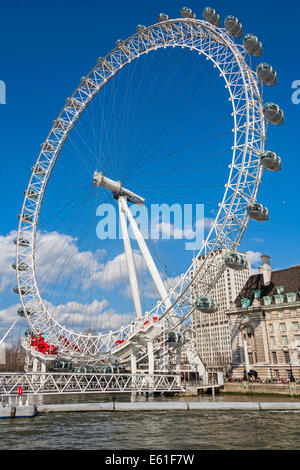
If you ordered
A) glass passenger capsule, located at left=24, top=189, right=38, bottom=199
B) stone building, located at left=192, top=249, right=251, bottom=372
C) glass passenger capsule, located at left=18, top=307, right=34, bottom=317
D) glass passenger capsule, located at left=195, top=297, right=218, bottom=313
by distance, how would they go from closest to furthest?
glass passenger capsule, located at left=195, top=297, right=218, bottom=313 < glass passenger capsule, located at left=18, top=307, right=34, bottom=317 < glass passenger capsule, located at left=24, top=189, right=38, bottom=199 < stone building, located at left=192, top=249, right=251, bottom=372

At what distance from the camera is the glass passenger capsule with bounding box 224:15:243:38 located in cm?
4412

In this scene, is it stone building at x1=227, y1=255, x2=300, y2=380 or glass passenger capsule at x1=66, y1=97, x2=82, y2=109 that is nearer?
stone building at x1=227, y1=255, x2=300, y2=380

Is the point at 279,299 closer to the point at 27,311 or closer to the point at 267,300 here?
the point at 267,300

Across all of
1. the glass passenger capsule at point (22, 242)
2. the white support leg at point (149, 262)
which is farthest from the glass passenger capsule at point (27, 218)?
the white support leg at point (149, 262)

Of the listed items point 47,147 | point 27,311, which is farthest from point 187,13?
point 27,311

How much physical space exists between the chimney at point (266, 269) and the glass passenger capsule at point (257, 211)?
72.9 feet

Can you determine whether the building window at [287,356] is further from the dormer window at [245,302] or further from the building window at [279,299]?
the dormer window at [245,302]

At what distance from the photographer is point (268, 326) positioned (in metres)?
56.8

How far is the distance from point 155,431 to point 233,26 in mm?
40789

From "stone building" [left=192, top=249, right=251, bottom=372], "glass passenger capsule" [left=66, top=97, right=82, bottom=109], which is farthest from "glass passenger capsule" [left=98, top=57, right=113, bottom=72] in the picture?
"stone building" [left=192, top=249, right=251, bottom=372]

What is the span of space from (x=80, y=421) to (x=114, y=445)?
9493mm

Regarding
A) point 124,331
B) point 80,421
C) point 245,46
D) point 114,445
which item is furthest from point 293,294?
point 114,445

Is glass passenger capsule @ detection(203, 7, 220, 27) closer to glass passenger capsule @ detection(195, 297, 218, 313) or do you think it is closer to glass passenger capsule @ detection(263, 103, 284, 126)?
glass passenger capsule @ detection(263, 103, 284, 126)

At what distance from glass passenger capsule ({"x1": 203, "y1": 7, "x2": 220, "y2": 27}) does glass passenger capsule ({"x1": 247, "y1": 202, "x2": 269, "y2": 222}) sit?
21.6m
